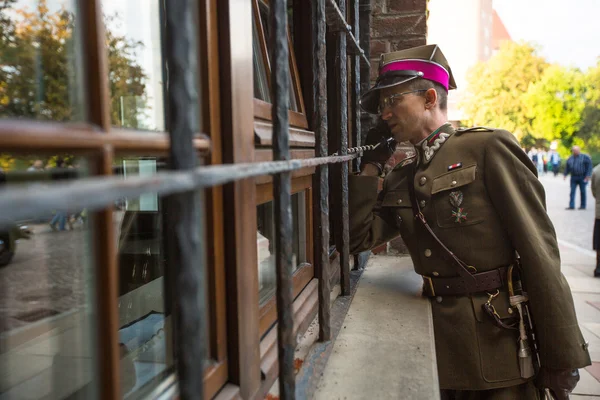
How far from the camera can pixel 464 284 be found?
2.09 metres

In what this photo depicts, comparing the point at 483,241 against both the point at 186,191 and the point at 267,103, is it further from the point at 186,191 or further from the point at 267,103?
the point at 186,191

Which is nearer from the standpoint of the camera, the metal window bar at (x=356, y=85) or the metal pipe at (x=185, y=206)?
the metal pipe at (x=185, y=206)

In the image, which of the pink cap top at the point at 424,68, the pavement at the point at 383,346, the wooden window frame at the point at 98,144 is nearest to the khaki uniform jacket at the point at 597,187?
the pavement at the point at 383,346

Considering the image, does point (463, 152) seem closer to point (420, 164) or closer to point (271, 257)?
point (420, 164)

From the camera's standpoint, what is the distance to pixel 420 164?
7.32ft

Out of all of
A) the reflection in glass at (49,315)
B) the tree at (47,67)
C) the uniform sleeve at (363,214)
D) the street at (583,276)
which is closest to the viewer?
the tree at (47,67)

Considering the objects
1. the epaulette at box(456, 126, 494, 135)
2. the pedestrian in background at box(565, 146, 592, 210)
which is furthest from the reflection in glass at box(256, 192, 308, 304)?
the pedestrian in background at box(565, 146, 592, 210)

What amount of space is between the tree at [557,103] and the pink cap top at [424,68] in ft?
131

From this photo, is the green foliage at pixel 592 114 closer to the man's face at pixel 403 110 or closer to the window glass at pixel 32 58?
the man's face at pixel 403 110

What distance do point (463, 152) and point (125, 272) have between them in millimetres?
1676

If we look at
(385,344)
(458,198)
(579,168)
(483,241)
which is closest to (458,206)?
(458,198)

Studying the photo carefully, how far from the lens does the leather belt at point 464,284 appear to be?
2.07 m

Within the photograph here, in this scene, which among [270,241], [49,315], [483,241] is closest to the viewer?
[270,241]

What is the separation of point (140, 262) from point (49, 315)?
1.62 m
